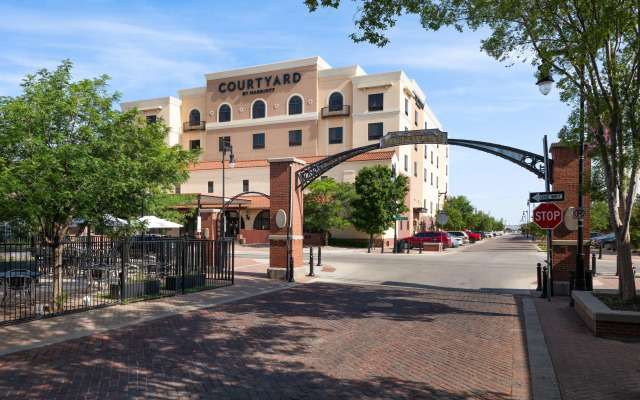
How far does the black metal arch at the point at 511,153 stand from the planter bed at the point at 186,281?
31.3 ft

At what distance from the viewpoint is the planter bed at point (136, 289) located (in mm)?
11633

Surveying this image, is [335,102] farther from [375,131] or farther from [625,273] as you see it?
[625,273]

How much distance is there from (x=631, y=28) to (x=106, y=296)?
47.8ft

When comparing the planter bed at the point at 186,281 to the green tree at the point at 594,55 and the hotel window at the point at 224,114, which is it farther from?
the hotel window at the point at 224,114

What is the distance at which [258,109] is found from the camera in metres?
50.1

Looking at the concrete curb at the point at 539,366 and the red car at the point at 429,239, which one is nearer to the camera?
the concrete curb at the point at 539,366

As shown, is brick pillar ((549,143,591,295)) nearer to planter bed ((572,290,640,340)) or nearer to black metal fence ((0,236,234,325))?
planter bed ((572,290,640,340))

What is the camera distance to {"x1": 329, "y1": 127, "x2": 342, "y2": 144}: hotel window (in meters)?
46.3

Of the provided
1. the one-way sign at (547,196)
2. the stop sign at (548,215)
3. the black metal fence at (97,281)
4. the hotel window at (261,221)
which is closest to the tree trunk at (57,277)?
the black metal fence at (97,281)

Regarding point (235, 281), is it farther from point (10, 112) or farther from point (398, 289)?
point (10, 112)

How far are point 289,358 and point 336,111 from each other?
135ft

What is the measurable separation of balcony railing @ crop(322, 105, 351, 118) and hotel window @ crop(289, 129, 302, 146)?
135 inches

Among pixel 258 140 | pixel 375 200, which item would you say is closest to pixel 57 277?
pixel 375 200

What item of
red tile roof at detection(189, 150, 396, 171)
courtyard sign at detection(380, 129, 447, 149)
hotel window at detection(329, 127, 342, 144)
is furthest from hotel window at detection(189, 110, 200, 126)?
courtyard sign at detection(380, 129, 447, 149)
